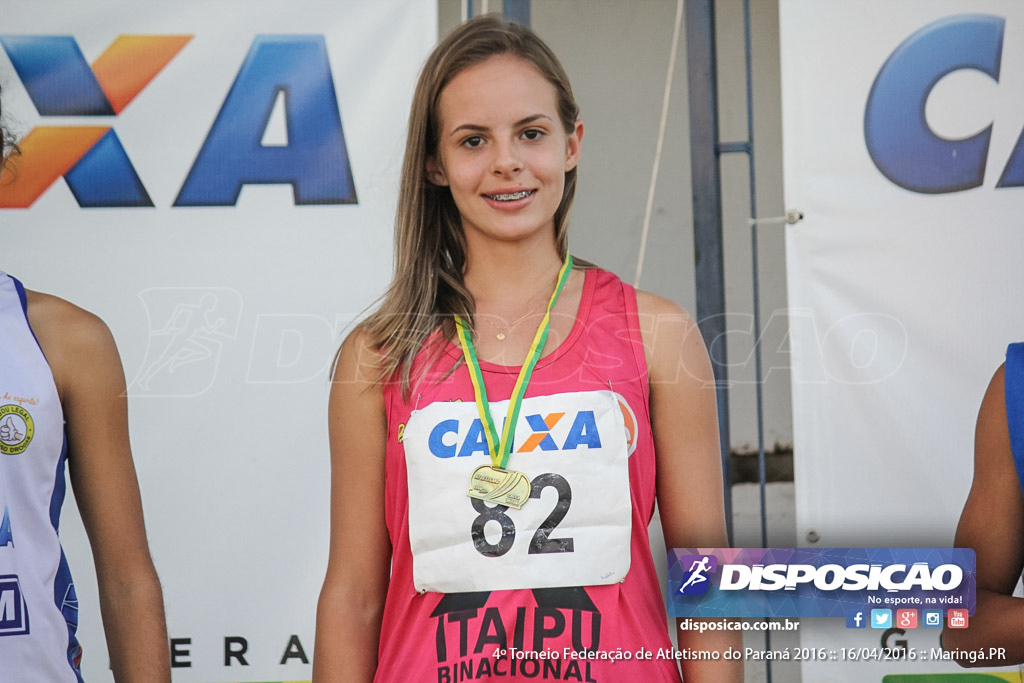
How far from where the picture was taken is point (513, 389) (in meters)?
1.83

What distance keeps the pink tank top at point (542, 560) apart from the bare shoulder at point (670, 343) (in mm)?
22

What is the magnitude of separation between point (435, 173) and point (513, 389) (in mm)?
442

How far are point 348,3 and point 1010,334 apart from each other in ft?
5.43

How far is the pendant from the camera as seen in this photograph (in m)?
1.75

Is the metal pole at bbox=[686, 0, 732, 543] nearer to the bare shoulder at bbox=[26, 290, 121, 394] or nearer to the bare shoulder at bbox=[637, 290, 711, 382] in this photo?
the bare shoulder at bbox=[637, 290, 711, 382]

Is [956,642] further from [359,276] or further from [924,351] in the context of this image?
[359,276]

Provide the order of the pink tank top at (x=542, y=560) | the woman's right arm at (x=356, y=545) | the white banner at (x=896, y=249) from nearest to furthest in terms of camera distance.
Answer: the pink tank top at (x=542, y=560) < the woman's right arm at (x=356, y=545) < the white banner at (x=896, y=249)

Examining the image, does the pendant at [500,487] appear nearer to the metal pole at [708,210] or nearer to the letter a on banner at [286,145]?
the metal pole at [708,210]

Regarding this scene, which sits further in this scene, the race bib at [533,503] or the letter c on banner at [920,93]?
the letter c on banner at [920,93]

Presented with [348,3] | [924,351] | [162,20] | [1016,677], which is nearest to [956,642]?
[1016,677]

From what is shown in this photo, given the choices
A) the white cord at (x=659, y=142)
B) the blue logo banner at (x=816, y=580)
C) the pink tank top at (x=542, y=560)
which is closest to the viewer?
the pink tank top at (x=542, y=560)

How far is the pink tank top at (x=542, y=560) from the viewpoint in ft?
5.57

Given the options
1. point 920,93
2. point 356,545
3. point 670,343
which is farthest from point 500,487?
point 920,93

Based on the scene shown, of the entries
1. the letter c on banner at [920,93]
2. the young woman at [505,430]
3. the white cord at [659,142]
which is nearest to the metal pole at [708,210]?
the white cord at [659,142]
